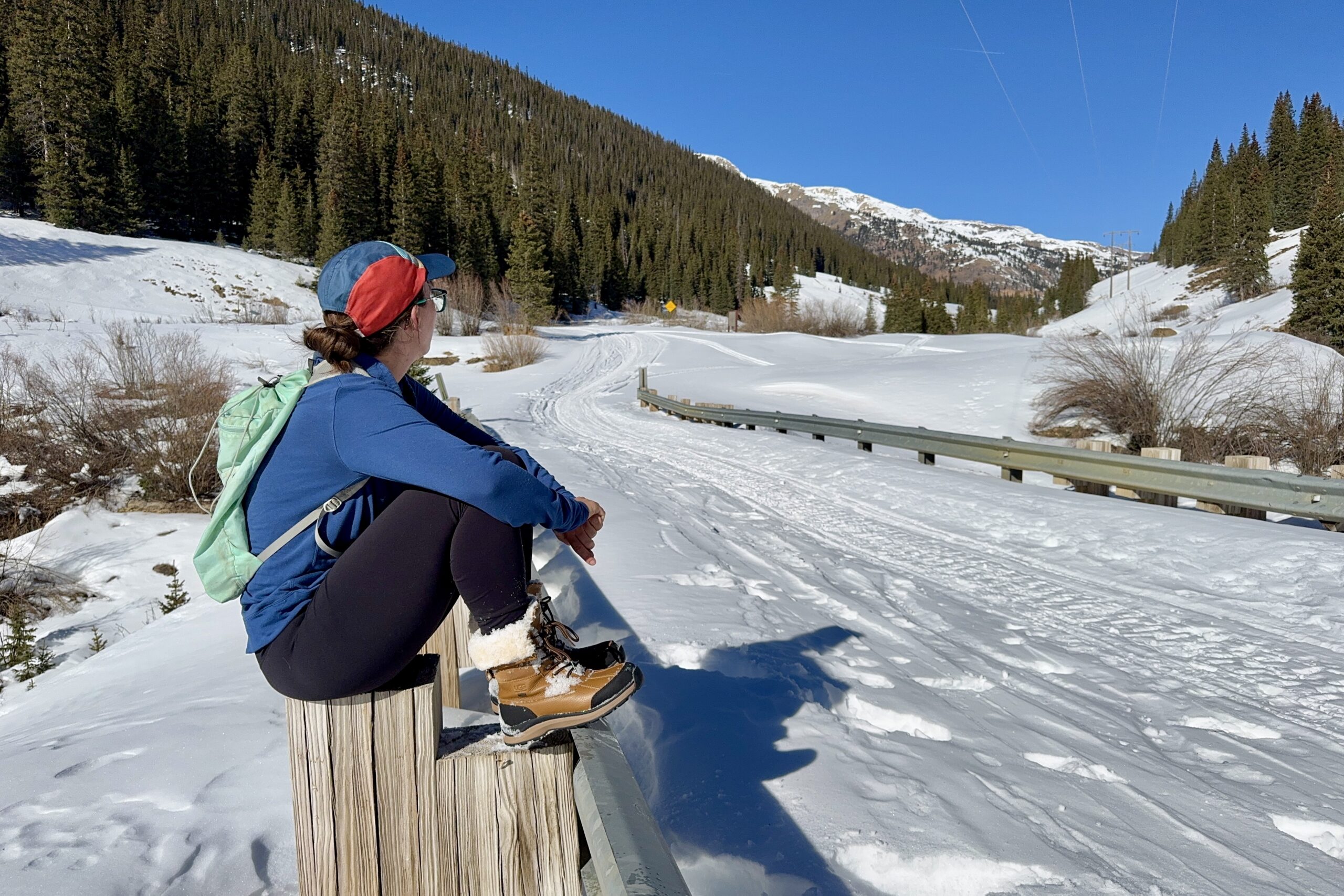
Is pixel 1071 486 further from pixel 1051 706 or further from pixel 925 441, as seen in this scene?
pixel 1051 706

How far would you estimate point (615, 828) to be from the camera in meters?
1.28

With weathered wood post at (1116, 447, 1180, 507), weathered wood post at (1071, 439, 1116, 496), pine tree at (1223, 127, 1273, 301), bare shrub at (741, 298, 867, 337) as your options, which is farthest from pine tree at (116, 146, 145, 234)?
pine tree at (1223, 127, 1273, 301)

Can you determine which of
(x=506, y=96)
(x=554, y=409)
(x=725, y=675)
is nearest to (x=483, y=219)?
(x=554, y=409)

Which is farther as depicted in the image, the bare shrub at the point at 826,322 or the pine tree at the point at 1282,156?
the pine tree at the point at 1282,156

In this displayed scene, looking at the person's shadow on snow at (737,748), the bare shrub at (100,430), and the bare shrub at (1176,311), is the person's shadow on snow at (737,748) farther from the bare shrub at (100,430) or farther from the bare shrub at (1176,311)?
the bare shrub at (1176,311)

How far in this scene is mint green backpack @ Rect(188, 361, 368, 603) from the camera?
163cm

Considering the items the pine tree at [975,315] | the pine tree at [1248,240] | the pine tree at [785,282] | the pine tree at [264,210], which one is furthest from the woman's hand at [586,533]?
the pine tree at [975,315]

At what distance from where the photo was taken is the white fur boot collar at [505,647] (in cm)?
173

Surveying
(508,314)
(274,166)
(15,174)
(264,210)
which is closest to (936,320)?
(508,314)

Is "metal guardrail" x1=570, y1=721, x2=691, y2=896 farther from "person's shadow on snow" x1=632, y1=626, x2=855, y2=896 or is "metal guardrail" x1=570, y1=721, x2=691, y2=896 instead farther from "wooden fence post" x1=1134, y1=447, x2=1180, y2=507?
"wooden fence post" x1=1134, y1=447, x2=1180, y2=507

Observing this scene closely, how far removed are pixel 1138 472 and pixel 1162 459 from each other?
0.76 ft

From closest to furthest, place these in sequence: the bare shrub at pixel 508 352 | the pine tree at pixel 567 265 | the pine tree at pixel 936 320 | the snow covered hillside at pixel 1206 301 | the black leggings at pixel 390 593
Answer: the black leggings at pixel 390 593 → the bare shrub at pixel 508 352 → the snow covered hillside at pixel 1206 301 → the pine tree at pixel 567 265 → the pine tree at pixel 936 320

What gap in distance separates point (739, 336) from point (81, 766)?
4468 centimetres

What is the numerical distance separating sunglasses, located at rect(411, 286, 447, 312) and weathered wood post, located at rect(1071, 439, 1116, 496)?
7.15 m
